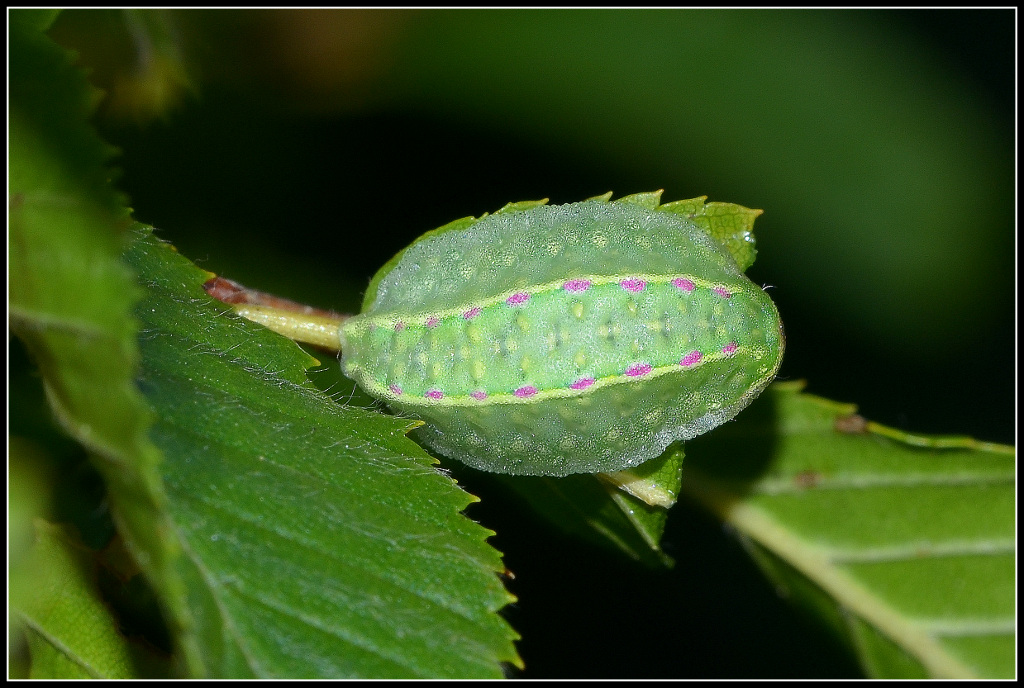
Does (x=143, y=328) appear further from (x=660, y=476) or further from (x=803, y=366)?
(x=803, y=366)

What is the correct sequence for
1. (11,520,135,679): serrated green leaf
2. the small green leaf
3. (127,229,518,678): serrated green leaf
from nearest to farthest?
(127,229,518,678): serrated green leaf < (11,520,135,679): serrated green leaf < the small green leaf

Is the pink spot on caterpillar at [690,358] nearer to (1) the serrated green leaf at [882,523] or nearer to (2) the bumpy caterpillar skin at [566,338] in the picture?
(2) the bumpy caterpillar skin at [566,338]

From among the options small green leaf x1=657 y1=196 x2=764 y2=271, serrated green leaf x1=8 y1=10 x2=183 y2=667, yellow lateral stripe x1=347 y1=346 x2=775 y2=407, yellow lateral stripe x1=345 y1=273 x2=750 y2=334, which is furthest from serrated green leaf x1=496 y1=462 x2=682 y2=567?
serrated green leaf x1=8 y1=10 x2=183 y2=667

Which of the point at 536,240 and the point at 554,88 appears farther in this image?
the point at 554,88

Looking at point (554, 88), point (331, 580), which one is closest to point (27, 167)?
point (331, 580)

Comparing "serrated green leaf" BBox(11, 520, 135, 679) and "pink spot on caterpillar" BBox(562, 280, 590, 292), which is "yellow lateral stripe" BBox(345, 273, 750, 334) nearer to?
"pink spot on caterpillar" BBox(562, 280, 590, 292)

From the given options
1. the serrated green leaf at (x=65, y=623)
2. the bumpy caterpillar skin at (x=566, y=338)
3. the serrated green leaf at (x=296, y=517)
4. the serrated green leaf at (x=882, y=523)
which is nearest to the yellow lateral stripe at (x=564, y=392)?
the bumpy caterpillar skin at (x=566, y=338)
